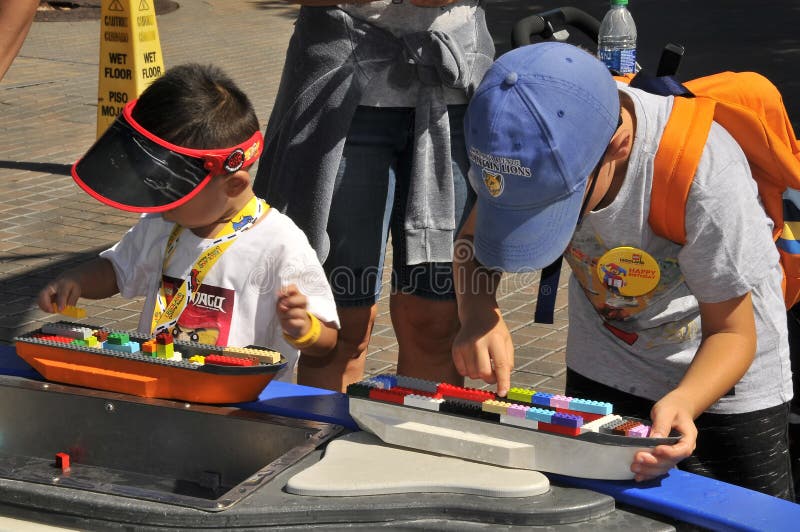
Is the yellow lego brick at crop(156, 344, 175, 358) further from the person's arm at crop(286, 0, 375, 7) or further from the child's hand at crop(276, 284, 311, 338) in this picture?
the person's arm at crop(286, 0, 375, 7)

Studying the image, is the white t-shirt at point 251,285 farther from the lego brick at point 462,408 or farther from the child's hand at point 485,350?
the lego brick at point 462,408

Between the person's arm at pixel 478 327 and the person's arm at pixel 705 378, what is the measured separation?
0.26 m

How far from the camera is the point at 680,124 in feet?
6.32

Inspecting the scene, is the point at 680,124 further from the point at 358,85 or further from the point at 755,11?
the point at 755,11

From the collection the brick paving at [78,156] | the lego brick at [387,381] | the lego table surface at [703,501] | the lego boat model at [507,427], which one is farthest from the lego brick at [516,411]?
the brick paving at [78,156]

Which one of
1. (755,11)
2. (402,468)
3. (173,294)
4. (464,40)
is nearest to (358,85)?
(464,40)

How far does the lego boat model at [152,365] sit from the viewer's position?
195 centimetres

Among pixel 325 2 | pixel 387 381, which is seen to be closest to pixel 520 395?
pixel 387 381

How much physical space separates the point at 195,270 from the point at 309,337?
0.39 m

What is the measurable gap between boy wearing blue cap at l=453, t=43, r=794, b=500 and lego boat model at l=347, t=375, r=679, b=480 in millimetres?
48

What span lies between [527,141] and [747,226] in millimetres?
423

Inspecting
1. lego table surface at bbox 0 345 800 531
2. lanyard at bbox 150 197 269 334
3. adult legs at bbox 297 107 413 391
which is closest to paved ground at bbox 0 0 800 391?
adult legs at bbox 297 107 413 391

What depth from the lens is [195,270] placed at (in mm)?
2479

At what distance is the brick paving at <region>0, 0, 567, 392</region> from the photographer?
4.57 meters
